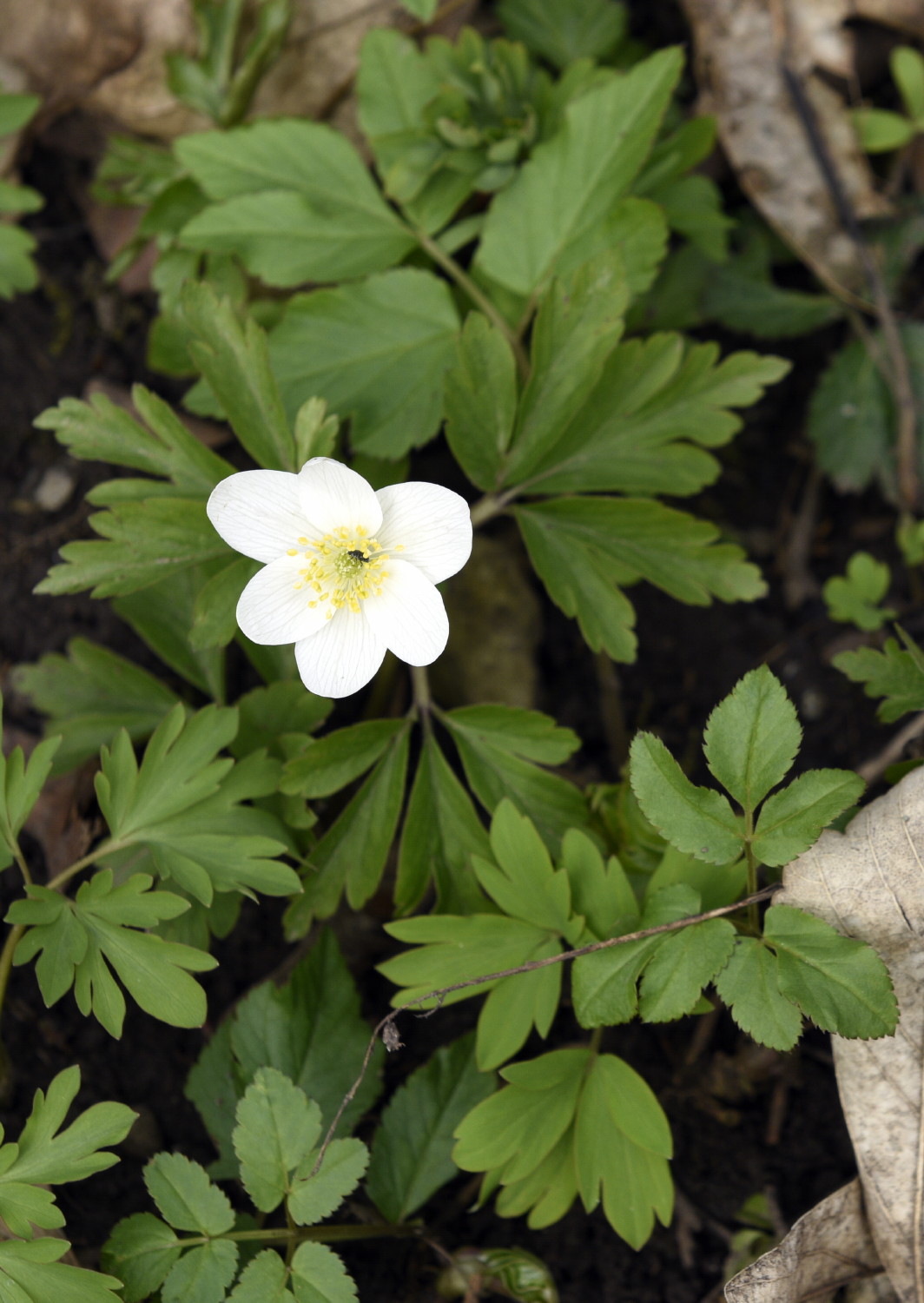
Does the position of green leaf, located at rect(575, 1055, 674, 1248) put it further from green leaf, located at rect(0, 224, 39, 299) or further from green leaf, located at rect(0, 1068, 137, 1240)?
green leaf, located at rect(0, 224, 39, 299)

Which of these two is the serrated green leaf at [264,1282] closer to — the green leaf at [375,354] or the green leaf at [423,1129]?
the green leaf at [423,1129]

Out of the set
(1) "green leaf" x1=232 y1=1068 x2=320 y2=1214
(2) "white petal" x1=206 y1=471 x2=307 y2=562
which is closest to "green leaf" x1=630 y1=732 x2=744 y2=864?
(2) "white petal" x1=206 y1=471 x2=307 y2=562

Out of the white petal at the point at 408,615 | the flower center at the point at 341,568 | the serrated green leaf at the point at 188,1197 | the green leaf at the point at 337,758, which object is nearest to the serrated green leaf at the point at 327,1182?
the serrated green leaf at the point at 188,1197

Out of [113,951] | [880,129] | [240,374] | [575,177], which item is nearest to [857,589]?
[575,177]

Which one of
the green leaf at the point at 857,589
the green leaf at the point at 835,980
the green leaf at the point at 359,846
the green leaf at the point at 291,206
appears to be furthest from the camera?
the green leaf at the point at 857,589

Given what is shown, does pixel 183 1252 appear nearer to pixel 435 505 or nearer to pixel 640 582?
pixel 435 505

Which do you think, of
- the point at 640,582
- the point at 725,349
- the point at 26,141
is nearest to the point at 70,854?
the point at 640,582
